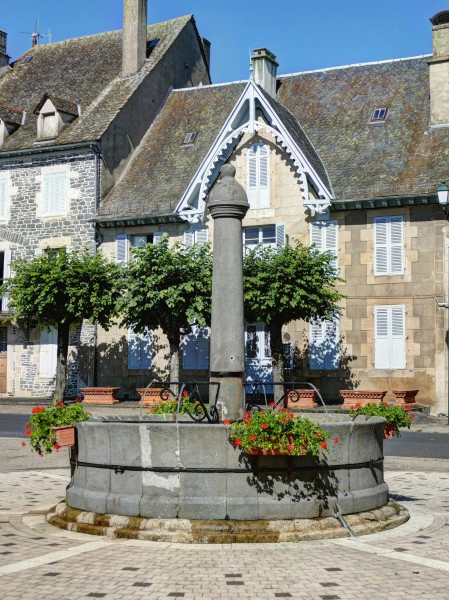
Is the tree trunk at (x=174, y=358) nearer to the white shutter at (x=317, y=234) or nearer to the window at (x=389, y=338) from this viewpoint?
the white shutter at (x=317, y=234)

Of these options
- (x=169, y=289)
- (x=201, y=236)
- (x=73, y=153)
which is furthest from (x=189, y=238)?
(x=73, y=153)

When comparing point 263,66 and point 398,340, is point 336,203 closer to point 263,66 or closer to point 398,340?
point 398,340

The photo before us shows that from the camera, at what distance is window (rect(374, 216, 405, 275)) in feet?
92.5

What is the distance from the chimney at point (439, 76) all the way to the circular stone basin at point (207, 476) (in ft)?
72.9

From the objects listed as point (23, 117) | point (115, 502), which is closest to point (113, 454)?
point (115, 502)

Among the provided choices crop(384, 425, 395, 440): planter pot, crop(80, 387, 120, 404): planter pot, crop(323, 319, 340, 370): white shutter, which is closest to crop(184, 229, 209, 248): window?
crop(323, 319, 340, 370): white shutter

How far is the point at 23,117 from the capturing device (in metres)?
36.8

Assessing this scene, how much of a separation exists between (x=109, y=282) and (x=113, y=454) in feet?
66.6

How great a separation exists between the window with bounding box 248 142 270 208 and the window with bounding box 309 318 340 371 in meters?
4.64

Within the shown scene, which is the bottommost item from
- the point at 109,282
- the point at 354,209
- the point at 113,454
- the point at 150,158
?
the point at 113,454

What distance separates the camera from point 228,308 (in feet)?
34.3

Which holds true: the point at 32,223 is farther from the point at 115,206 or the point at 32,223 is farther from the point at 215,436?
the point at 215,436

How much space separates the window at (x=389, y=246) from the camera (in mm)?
28203

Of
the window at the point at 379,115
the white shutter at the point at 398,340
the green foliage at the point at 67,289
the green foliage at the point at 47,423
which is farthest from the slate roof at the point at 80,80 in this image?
the green foliage at the point at 47,423
